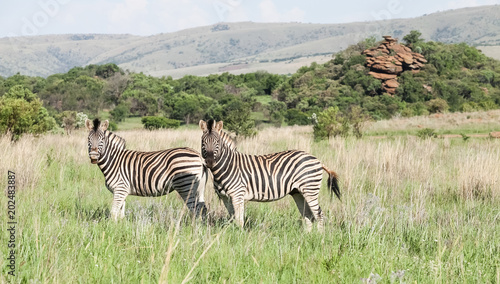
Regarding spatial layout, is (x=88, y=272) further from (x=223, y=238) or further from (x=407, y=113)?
(x=407, y=113)

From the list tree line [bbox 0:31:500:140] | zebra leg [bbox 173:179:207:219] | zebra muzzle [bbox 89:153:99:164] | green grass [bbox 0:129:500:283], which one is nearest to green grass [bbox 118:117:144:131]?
tree line [bbox 0:31:500:140]

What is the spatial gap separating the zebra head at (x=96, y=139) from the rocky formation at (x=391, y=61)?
66809 mm

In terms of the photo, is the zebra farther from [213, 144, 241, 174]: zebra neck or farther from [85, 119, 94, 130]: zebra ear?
[85, 119, 94, 130]: zebra ear

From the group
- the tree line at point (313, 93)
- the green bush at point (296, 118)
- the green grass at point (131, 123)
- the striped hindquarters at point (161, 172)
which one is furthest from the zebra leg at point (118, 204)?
the green bush at point (296, 118)

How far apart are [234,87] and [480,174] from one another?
7993 centimetres

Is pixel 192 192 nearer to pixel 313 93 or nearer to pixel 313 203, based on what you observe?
pixel 313 203

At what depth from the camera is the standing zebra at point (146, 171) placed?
618 centimetres

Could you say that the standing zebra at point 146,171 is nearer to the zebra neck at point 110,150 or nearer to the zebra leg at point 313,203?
the zebra neck at point 110,150

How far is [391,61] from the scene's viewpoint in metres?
73.9

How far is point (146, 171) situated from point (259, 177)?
1542 mm

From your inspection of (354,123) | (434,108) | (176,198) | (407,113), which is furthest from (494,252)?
(434,108)

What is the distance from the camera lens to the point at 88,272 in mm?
3689

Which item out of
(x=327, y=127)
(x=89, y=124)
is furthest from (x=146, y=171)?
(x=327, y=127)

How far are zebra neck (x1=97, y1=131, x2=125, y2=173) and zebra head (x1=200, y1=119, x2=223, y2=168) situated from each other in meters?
1.66
